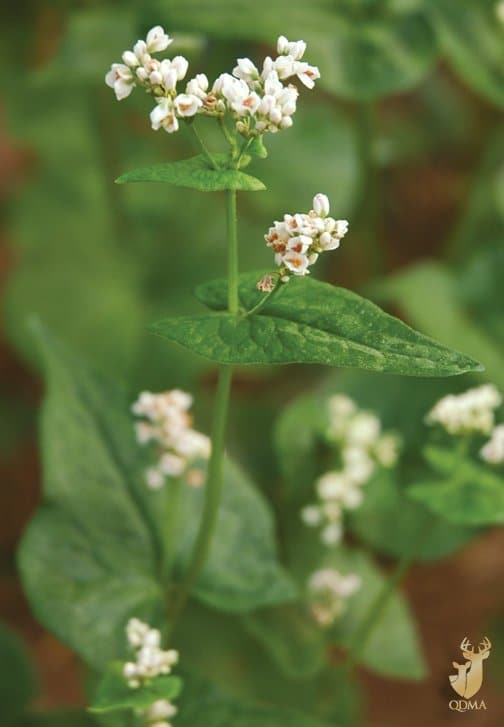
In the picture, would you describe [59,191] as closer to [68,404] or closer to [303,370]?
[303,370]

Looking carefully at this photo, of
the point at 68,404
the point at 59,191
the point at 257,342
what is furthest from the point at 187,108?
the point at 59,191

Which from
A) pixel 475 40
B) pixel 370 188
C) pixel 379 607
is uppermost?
pixel 475 40

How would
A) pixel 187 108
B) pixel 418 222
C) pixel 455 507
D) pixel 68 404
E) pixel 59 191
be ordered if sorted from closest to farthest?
pixel 187 108, pixel 455 507, pixel 68 404, pixel 59 191, pixel 418 222

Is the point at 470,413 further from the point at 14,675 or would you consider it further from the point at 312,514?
the point at 14,675

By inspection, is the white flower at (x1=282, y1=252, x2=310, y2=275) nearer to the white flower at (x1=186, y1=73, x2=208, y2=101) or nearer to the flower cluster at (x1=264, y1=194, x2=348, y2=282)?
the flower cluster at (x1=264, y1=194, x2=348, y2=282)

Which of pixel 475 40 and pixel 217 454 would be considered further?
pixel 475 40

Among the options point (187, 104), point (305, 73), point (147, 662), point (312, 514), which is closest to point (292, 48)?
point (305, 73)

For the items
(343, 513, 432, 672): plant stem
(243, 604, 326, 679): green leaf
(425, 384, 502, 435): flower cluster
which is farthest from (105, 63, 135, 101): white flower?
(243, 604, 326, 679): green leaf
